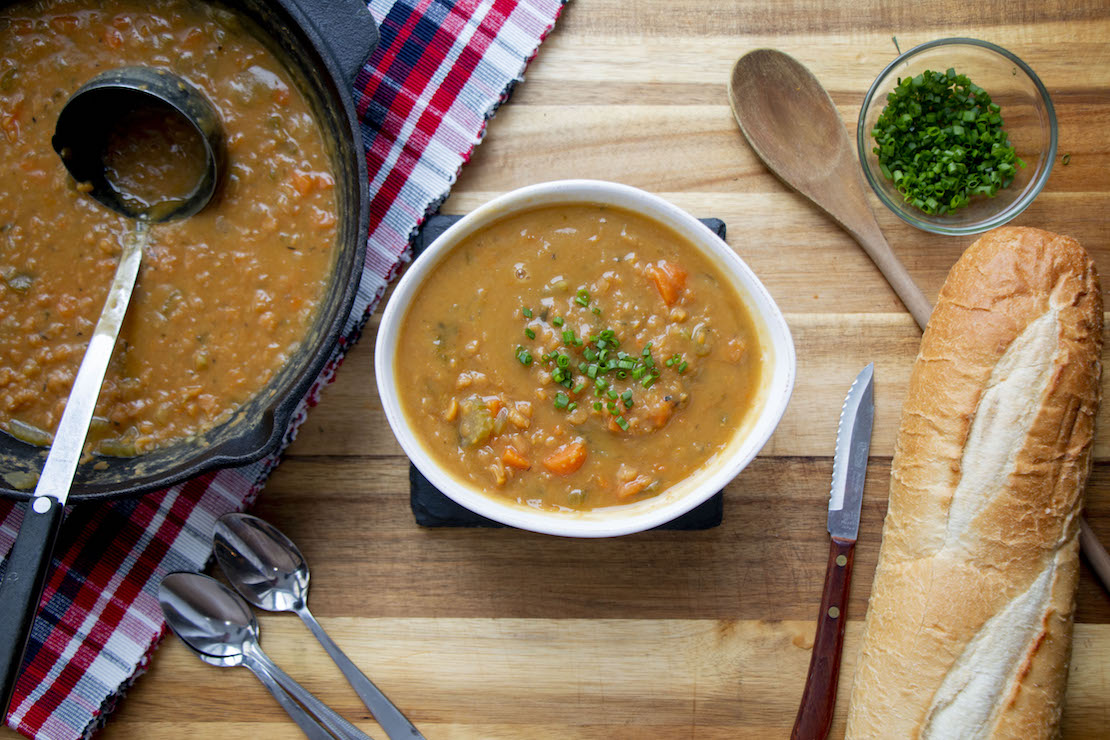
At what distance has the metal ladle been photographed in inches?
77.4

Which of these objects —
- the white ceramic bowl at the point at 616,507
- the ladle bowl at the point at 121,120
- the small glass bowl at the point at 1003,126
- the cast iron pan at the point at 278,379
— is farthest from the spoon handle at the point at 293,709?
the small glass bowl at the point at 1003,126

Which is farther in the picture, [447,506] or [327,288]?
[447,506]

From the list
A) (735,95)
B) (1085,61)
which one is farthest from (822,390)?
(1085,61)

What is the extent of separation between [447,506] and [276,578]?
63 cm

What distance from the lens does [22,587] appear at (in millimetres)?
1956

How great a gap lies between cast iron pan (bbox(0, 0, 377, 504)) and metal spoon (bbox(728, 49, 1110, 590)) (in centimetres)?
124

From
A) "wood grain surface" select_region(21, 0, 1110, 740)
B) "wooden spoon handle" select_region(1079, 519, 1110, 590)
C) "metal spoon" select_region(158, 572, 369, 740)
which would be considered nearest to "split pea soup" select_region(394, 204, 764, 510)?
"wood grain surface" select_region(21, 0, 1110, 740)

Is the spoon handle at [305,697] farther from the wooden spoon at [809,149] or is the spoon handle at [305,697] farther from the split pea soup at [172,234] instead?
the wooden spoon at [809,149]

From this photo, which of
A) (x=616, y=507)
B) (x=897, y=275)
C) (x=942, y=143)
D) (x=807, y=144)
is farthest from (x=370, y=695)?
(x=942, y=143)

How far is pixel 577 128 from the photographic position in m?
2.67

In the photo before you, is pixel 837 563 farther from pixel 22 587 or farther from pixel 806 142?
pixel 22 587

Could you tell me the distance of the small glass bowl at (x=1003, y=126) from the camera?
8.63 ft

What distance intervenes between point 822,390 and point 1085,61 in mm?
1454

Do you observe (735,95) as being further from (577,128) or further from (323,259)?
(323,259)
